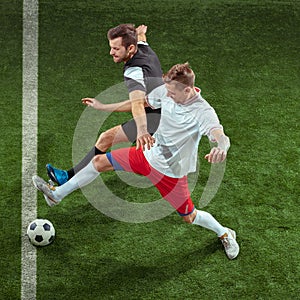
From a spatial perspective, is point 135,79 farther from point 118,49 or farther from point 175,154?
point 175,154

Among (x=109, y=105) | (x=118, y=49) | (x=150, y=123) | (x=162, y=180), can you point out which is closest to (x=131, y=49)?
(x=118, y=49)

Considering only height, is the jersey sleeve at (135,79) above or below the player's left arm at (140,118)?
above

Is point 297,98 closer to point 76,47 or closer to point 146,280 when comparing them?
point 76,47

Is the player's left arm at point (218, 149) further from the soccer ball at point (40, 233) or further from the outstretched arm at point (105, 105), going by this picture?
the soccer ball at point (40, 233)

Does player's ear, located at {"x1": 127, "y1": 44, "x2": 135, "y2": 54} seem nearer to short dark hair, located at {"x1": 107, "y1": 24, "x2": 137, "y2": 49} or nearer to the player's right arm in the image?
short dark hair, located at {"x1": 107, "y1": 24, "x2": 137, "y2": 49}

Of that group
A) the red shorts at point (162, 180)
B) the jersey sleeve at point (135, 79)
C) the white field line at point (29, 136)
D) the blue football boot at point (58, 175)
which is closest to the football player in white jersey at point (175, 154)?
the red shorts at point (162, 180)

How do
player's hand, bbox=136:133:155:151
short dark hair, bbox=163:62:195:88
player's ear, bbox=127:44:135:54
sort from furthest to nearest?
player's ear, bbox=127:44:135:54
player's hand, bbox=136:133:155:151
short dark hair, bbox=163:62:195:88

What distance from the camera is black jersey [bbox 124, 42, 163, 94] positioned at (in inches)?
243

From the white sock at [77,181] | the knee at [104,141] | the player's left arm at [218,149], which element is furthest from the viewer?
the knee at [104,141]

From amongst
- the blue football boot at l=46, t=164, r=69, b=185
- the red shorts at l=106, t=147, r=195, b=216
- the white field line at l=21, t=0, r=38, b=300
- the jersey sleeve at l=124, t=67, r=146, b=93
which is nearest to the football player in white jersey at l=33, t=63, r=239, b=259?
the red shorts at l=106, t=147, r=195, b=216

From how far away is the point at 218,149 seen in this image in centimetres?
514

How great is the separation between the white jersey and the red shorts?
0.18ft

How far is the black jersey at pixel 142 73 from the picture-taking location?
616 centimetres

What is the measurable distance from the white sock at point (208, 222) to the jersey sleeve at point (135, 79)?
1110 mm
